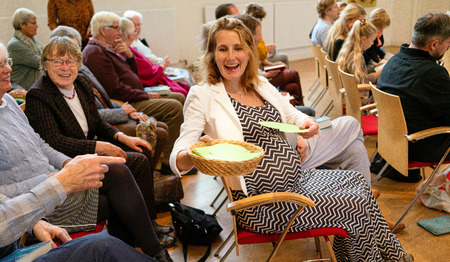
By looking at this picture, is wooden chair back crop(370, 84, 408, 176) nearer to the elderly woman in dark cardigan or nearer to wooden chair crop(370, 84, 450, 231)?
wooden chair crop(370, 84, 450, 231)

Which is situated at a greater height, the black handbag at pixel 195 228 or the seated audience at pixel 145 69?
the seated audience at pixel 145 69

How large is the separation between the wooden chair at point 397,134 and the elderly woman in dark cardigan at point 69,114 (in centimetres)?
155

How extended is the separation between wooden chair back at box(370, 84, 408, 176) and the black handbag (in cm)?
124

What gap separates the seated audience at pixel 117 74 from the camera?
391 cm

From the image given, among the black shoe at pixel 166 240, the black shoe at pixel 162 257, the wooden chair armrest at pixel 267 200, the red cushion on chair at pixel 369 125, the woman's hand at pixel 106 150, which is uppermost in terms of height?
the wooden chair armrest at pixel 267 200

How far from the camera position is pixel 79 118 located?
2885mm

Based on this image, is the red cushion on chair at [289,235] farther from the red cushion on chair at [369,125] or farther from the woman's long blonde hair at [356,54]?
the woman's long blonde hair at [356,54]

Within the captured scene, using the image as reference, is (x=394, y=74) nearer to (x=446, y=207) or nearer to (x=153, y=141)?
(x=446, y=207)

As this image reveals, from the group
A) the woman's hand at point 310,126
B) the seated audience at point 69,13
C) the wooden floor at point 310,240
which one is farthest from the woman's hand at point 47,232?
the seated audience at point 69,13

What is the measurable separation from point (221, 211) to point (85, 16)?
355 cm

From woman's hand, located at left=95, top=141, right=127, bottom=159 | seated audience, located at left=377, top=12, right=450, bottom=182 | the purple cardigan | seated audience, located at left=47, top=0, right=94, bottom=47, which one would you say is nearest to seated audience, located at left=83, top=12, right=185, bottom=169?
the purple cardigan

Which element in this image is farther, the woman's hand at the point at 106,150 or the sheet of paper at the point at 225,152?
the woman's hand at the point at 106,150

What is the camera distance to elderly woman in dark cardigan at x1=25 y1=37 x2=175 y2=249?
2631mm

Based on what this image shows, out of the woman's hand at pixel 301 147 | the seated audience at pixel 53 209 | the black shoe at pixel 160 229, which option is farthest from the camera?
the black shoe at pixel 160 229
